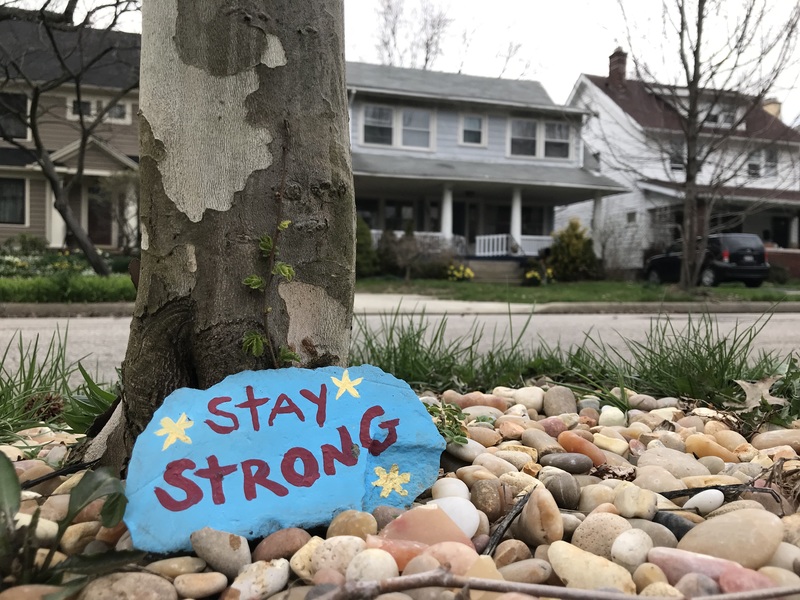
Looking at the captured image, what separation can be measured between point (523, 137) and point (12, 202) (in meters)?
17.0

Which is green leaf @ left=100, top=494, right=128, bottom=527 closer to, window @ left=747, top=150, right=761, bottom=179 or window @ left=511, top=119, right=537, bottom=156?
window @ left=747, top=150, right=761, bottom=179

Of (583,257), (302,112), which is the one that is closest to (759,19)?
(583,257)

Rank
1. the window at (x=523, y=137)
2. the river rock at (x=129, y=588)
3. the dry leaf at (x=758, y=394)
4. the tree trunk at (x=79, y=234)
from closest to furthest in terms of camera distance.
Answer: the river rock at (x=129, y=588) → the dry leaf at (x=758, y=394) → the tree trunk at (x=79, y=234) → the window at (x=523, y=137)

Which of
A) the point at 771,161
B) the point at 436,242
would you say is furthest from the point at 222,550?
the point at 771,161

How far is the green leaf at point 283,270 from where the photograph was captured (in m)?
1.43

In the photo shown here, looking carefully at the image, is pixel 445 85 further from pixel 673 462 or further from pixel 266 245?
pixel 266 245

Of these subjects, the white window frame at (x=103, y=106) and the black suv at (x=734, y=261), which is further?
the white window frame at (x=103, y=106)

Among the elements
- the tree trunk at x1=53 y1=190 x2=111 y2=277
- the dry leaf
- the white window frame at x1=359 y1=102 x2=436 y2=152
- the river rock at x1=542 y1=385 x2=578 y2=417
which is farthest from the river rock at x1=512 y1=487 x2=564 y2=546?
the white window frame at x1=359 y1=102 x2=436 y2=152

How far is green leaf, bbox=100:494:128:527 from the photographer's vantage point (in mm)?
1184

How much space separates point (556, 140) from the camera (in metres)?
21.5

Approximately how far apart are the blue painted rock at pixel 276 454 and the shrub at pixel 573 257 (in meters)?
17.7

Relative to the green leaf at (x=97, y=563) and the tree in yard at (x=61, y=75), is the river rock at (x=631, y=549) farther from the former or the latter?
the tree in yard at (x=61, y=75)

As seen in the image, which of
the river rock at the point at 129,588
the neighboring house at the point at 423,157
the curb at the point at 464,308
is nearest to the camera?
the river rock at the point at 129,588

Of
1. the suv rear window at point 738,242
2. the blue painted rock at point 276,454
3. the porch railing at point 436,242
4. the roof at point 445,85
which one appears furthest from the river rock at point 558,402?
the roof at point 445,85
